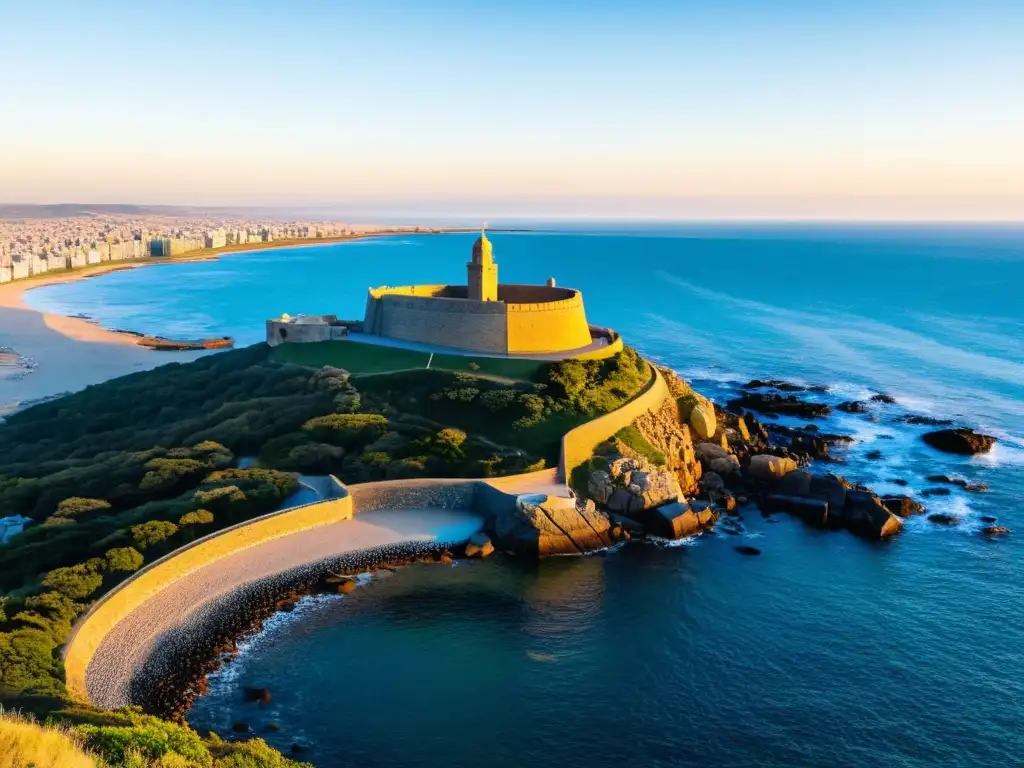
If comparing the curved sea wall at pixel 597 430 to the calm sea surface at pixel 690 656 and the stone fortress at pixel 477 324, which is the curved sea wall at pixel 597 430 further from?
the calm sea surface at pixel 690 656

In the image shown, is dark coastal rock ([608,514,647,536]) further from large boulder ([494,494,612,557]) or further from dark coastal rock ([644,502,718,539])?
large boulder ([494,494,612,557])

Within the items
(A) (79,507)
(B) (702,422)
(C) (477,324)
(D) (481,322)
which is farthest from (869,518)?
(A) (79,507)

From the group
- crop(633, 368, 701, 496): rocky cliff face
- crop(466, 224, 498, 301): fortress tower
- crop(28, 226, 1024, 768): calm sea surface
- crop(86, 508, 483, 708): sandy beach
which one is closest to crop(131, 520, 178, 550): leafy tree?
crop(86, 508, 483, 708): sandy beach

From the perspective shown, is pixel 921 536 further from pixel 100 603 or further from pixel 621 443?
pixel 100 603

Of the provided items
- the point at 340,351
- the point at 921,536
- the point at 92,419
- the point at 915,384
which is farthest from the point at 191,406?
the point at 915,384

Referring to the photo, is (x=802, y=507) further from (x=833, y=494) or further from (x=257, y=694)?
(x=257, y=694)

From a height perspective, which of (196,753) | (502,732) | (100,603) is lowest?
(502,732)

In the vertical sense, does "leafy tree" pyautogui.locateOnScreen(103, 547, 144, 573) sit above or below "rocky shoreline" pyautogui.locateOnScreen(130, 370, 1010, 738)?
above
